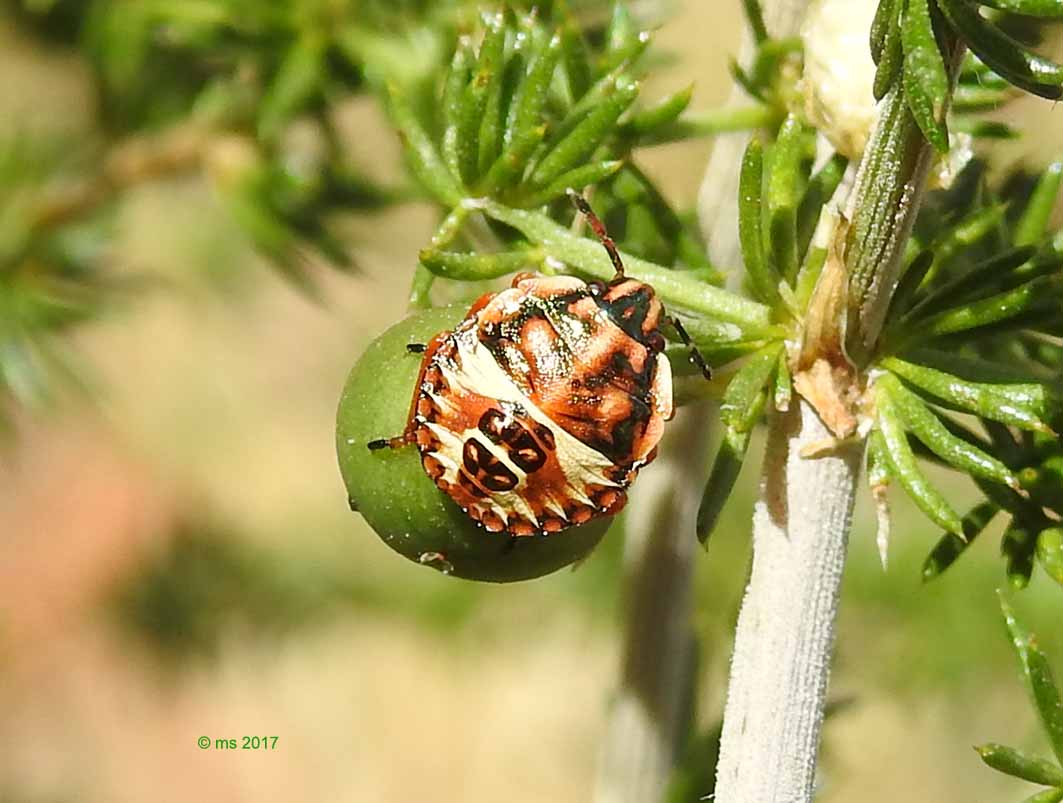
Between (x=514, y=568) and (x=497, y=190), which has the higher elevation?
(x=497, y=190)

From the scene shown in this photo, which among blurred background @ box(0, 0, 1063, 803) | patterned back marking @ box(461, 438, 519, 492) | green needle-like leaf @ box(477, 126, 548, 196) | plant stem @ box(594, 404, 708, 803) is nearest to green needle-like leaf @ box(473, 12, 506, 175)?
green needle-like leaf @ box(477, 126, 548, 196)

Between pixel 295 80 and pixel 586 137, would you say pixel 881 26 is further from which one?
pixel 295 80

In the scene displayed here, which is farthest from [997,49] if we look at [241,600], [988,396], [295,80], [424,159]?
[241,600]

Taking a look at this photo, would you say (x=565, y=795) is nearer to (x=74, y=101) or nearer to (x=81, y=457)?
(x=81, y=457)

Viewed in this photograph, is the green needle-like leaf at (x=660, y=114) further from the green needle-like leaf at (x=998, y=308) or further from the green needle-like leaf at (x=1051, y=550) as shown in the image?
the green needle-like leaf at (x=1051, y=550)

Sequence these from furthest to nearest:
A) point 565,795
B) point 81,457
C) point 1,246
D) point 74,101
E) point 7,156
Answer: point 81,457 → point 565,795 → point 74,101 → point 7,156 → point 1,246

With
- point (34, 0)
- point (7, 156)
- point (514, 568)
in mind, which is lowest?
point (514, 568)

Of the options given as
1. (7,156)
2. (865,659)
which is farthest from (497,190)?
(865,659)
